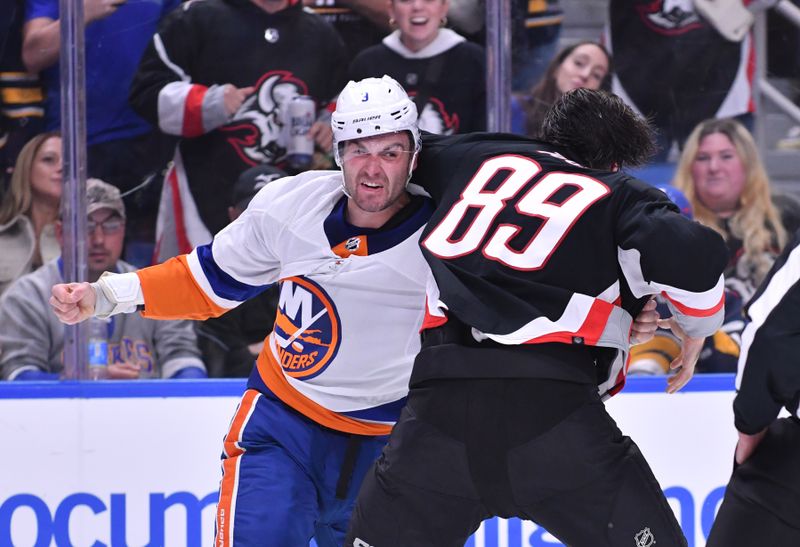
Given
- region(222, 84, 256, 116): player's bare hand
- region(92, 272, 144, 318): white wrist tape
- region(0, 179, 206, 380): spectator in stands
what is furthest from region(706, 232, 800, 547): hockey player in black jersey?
region(222, 84, 256, 116): player's bare hand

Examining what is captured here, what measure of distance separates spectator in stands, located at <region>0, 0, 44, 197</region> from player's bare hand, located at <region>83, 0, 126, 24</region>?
197mm

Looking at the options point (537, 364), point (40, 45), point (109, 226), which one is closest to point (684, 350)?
point (537, 364)

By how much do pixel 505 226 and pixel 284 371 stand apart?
0.74 metres

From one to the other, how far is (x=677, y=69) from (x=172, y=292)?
82.7 inches

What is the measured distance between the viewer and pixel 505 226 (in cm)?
199

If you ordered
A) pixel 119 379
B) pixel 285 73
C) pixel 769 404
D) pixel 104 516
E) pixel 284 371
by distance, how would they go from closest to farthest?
pixel 769 404 → pixel 284 371 → pixel 104 516 → pixel 119 379 → pixel 285 73

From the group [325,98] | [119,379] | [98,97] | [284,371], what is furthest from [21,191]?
[284,371]

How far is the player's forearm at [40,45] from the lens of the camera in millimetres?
3516

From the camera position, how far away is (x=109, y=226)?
141 inches

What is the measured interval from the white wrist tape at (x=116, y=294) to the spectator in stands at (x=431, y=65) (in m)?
1.47

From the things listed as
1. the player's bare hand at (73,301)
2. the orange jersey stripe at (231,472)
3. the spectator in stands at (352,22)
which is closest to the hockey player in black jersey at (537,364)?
the orange jersey stripe at (231,472)

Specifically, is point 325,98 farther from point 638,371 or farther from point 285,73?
point 638,371

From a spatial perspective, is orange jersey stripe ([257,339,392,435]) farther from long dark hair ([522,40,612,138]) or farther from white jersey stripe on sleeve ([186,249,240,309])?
long dark hair ([522,40,612,138])

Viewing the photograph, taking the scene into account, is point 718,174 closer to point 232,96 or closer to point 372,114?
point 232,96
